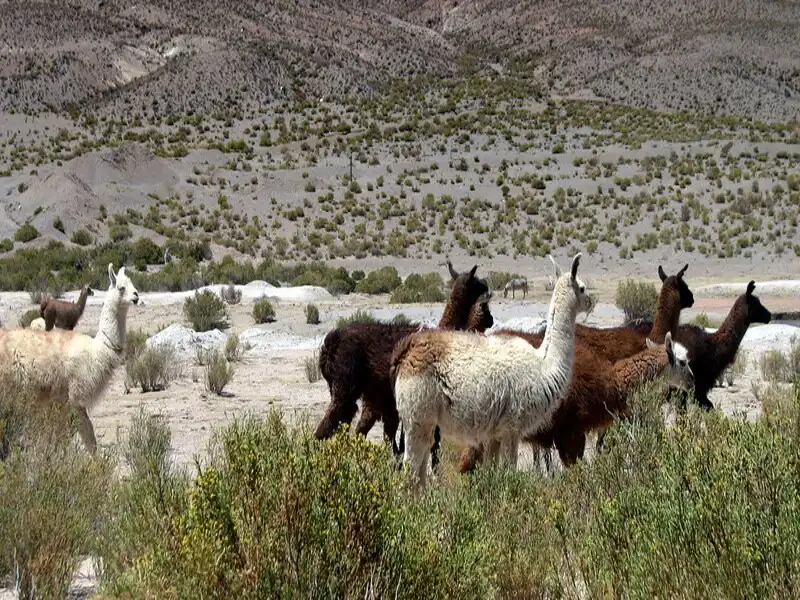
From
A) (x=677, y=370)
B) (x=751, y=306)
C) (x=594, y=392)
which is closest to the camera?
(x=594, y=392)

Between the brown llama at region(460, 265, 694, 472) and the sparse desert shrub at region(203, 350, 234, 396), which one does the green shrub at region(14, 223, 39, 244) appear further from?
the brown llama at region(460, 265, 694, 472)

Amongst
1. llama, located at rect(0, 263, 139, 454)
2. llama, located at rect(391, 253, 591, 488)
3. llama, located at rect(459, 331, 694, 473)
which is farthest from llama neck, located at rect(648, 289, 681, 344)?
llama, located at rect(0, 263, 139, 454)

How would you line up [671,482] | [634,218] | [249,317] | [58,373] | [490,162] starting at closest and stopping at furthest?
[671,482] → [58,373] → [249,317] → [634,218] → [490,162]

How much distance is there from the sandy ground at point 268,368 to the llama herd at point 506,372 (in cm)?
82

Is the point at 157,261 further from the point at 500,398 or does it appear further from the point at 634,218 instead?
the point at 500,398

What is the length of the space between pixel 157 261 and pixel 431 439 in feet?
115

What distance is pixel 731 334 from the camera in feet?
38.9

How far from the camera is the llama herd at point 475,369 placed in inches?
308

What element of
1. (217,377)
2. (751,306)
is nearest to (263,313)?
(217,377)

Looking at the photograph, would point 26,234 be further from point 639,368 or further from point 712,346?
point 639,368

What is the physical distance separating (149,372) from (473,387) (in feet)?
33.2

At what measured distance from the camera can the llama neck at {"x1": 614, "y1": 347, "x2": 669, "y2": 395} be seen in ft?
31.0

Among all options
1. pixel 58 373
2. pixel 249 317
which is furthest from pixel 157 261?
pixel 58 373

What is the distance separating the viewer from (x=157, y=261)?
41.5 metres
